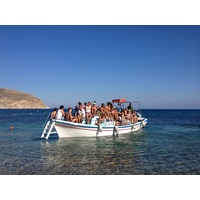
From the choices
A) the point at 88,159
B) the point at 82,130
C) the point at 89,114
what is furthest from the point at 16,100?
the point at 88,159

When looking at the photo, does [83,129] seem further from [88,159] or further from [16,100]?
[16,100]

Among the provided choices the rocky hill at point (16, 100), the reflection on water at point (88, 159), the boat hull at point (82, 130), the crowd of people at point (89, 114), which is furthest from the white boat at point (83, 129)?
the rocky hill at point (16, 100)

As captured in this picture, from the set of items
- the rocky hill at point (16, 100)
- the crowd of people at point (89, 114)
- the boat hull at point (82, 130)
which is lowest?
the boat hull at point (82, 130)

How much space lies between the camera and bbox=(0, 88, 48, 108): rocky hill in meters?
169

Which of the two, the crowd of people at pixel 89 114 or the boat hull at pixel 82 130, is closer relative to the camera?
the boat hull at pixel 82 130

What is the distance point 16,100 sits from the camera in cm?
17562

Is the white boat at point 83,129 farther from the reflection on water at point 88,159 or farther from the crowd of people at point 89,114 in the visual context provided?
the reflection on water at point 88,159

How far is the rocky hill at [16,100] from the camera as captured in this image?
6649 inches

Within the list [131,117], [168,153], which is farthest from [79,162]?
[131,117]

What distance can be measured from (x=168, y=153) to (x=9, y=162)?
782 cm
